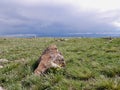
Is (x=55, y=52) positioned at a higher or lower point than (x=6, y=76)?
higher

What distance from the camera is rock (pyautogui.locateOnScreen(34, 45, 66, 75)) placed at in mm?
11034

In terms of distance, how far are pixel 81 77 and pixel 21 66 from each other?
3.53 m

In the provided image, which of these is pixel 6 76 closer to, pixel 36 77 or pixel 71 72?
pixel 36 77

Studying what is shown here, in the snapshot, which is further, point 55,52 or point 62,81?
point 55,52

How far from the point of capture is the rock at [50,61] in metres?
11.0

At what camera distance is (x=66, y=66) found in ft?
38.0

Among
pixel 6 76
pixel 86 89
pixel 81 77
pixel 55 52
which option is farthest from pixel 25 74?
pixel 86 89

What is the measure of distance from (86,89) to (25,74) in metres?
3.60

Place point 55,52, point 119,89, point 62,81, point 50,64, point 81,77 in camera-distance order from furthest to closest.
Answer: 1. point 55,52
2. point 50,64
3. point 81,77
4. point 62,81
5. point 119,89

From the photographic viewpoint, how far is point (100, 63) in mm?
12336

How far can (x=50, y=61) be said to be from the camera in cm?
1143

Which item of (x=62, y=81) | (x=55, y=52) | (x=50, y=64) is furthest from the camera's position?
(x=55, y=52)

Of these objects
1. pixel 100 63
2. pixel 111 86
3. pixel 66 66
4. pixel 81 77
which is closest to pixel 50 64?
pixel 66 66

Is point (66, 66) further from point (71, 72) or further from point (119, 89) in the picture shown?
point (119, 89)
